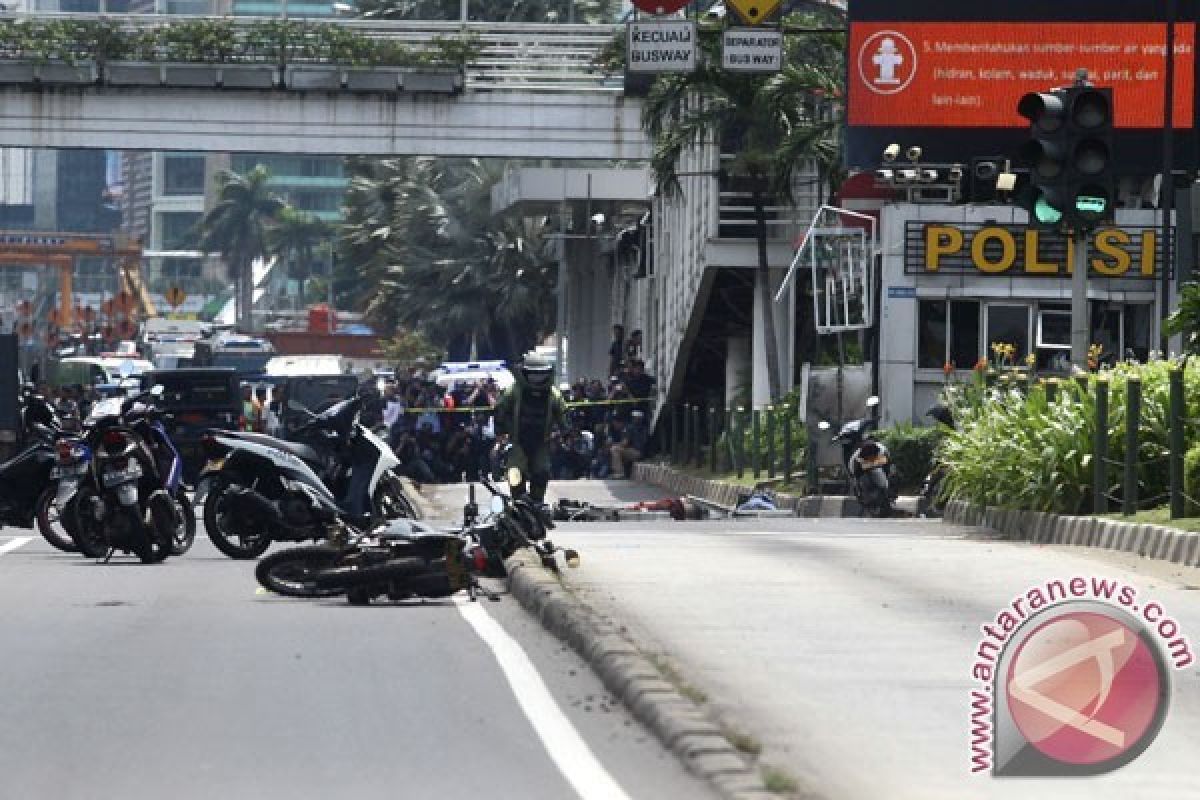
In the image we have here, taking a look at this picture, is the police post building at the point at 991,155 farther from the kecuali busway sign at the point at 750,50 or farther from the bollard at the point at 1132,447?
the bollard at the point at 1132,447

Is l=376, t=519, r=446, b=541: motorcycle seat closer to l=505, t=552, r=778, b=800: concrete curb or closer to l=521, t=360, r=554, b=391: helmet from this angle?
l=505, t=552, r=778, b=800: concrete curb

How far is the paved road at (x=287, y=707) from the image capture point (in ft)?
31.0

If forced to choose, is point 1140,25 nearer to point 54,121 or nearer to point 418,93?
point 418,93

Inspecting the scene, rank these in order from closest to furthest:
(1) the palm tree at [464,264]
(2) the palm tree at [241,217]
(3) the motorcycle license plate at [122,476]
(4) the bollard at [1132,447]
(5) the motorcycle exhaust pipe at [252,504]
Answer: (3) the motorcycle license plate at [122,476] → (5) the motorcycle exhaust pipe at [252,504] → (4) the bollard at [1132,447] → (1) the palm tree at [464,264] → (2) the palm tree at [241,217]

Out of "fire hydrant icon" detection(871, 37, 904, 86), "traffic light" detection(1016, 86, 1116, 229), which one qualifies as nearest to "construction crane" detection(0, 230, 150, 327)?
"fire hydrant icon" detection(871, 37, 904, 86)

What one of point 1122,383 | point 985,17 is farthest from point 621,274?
point 1122,383

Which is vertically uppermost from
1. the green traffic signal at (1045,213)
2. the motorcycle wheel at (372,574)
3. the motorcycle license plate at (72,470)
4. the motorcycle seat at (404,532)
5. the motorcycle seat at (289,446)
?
the green traffic signal at (1045,213)

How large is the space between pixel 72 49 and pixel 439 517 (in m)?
23.4

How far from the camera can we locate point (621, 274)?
69188 millimetres

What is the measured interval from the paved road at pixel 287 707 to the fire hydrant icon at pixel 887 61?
2712 cm

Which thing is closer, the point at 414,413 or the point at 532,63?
the point at 414,413

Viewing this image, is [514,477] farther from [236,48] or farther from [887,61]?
[236,48]

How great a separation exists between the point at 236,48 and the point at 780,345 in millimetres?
11974

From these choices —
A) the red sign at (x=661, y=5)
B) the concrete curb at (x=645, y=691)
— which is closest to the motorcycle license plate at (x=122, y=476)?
the concrete curb at (x=645, y=691)
